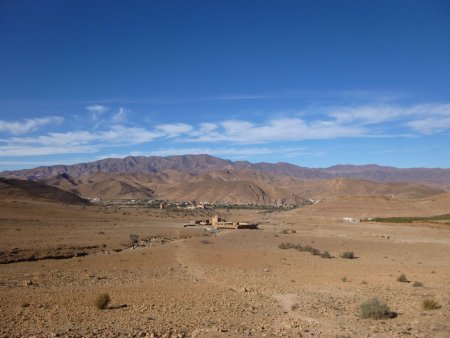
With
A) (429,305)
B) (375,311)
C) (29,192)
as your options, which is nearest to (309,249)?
(429,305)

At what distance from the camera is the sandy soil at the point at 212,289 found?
42.3ft

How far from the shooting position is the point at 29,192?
308ft

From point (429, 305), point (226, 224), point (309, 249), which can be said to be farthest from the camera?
point (226, 224)

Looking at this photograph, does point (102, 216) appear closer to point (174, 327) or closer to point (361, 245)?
point (361, 245)

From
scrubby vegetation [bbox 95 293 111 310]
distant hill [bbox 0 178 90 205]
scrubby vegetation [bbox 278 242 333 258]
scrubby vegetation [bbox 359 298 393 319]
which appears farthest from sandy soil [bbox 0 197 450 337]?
distant hill [bbox 0 178 90 205]

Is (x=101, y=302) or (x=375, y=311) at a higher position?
(x=375, y=311)

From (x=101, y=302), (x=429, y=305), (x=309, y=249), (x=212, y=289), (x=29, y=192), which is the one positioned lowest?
(x=309, y=249)

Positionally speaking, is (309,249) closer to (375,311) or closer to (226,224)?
(375,311)

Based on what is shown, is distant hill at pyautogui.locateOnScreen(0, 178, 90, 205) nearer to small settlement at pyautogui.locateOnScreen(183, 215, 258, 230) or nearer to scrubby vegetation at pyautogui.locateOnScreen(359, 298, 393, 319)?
small settlement at pyautogui.locateOnScreen(183, 215, 258, 230)

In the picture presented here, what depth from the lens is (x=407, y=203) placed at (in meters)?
93.4

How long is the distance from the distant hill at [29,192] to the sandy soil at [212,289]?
50.0 m

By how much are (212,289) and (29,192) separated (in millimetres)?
84482

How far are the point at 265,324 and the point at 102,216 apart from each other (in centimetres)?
6611

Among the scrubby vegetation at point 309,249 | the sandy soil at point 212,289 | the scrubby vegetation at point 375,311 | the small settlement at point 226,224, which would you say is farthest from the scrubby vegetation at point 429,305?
the small settlement at point 226,224
